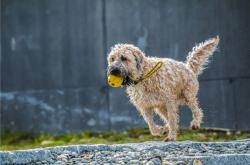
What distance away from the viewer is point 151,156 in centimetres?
904

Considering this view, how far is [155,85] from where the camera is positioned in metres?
11.0

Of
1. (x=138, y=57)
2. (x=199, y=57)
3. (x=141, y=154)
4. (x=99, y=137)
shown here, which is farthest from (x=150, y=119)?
(x=99, y=137)

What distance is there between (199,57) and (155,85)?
1.54 metres

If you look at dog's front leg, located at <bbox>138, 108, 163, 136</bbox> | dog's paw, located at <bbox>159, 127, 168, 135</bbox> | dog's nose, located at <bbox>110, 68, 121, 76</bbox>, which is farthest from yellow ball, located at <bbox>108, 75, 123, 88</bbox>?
dog's paw, located at <bbox>159, 127, 168, 135</bbox>

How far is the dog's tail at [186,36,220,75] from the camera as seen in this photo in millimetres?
12211

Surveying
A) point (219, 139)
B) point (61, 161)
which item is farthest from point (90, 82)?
point (61, 161)

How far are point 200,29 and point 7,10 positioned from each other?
423cm

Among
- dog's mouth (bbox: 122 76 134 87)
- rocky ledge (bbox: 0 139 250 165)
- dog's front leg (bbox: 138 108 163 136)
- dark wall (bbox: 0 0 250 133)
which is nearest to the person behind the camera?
rocky ledge (bbox: 0 139 250 165)

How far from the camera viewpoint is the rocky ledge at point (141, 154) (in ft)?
27.7

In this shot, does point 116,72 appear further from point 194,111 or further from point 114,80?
point 194,111

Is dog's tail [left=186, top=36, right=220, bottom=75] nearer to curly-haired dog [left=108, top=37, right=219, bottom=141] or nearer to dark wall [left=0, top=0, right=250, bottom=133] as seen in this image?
curly-haired dog [left=108, top=37, right=219, bottom=141]

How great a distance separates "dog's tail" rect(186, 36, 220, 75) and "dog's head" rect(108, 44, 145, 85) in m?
1.44

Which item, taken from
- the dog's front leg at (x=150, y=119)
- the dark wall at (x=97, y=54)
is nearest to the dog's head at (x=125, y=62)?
the dog's front leg at (x=150, y=119)

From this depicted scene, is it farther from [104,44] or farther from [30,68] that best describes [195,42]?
[30,68]
